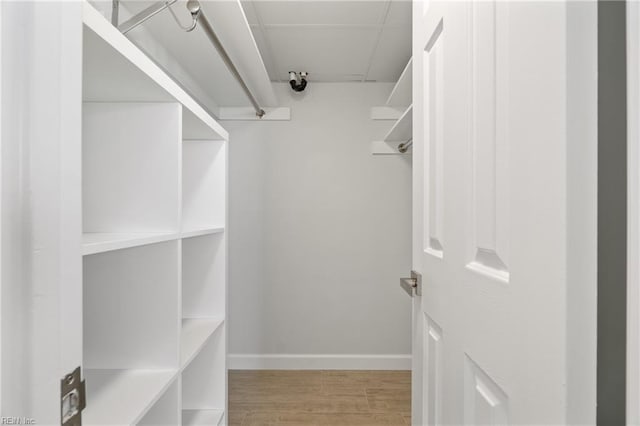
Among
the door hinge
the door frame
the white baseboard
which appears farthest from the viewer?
the white baseboard

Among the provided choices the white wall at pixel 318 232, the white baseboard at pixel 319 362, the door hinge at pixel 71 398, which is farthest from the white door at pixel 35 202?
the white baseboard at pixel 319 362

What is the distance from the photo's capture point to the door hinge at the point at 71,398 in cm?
47

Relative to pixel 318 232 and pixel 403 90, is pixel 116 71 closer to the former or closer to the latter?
pixel 403 90

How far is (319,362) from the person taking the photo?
284cm

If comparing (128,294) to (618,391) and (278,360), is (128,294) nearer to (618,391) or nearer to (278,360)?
(618,391)

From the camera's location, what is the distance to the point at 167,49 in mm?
1934

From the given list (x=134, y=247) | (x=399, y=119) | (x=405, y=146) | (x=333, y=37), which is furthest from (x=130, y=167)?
(x=405, y=146)

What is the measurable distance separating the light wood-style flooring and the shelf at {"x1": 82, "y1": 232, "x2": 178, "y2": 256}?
5.00 feet

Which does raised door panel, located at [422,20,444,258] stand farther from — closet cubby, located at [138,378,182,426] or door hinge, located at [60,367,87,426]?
closet cubby, located at [138,378,182,426]


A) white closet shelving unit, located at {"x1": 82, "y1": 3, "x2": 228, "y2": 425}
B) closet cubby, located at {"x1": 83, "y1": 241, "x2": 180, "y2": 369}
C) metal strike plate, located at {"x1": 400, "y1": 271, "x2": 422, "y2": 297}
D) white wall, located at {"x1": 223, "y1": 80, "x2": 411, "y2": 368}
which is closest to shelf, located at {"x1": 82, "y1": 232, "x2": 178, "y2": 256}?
white closet shelving unit, located at {"x1": 82, "y1": 3, "x2": 228, "y2": 425}

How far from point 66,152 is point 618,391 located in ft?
2.20

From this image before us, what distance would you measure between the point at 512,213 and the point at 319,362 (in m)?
2.57

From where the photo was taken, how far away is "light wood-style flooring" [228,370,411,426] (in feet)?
7.06

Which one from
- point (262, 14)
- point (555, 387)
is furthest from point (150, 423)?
point (262, 14)
